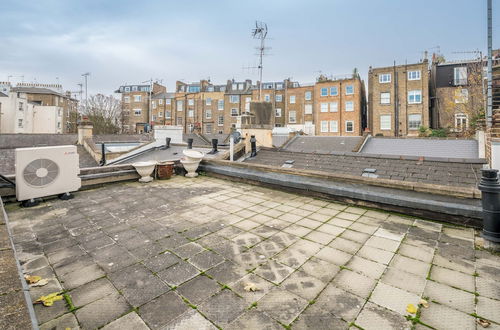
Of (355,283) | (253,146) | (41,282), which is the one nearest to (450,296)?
(355,283)

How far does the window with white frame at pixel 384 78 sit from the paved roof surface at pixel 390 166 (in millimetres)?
30469

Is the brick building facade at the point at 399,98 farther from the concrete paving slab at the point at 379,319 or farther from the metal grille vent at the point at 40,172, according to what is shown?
the metal grille vent at the point at 40,172

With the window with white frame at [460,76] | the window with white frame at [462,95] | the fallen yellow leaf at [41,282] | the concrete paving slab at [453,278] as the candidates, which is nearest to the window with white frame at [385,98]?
the window with white frame at [462,95]

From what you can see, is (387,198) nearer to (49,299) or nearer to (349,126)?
(49,299)

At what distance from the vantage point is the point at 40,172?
5598mm

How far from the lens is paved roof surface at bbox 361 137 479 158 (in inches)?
601

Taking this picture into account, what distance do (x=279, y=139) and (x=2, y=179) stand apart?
2747 cm

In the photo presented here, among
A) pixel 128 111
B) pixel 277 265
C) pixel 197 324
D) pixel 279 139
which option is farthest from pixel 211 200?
pixel 128 111

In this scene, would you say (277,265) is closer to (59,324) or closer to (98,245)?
(59,324)

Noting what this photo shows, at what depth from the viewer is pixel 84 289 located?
2662 millimetres

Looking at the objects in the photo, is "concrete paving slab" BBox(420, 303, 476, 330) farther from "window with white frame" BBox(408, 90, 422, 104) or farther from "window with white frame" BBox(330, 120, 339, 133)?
"window with white frame" BBox(330, 120, 339, 133)

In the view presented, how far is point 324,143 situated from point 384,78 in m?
22.3

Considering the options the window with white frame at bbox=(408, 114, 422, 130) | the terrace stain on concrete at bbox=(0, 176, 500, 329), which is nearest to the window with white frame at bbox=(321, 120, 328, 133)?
the window with white frame at bbox=(408, 114, 422, 130)

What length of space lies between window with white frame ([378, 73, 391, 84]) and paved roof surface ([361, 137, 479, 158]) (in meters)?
21.7
